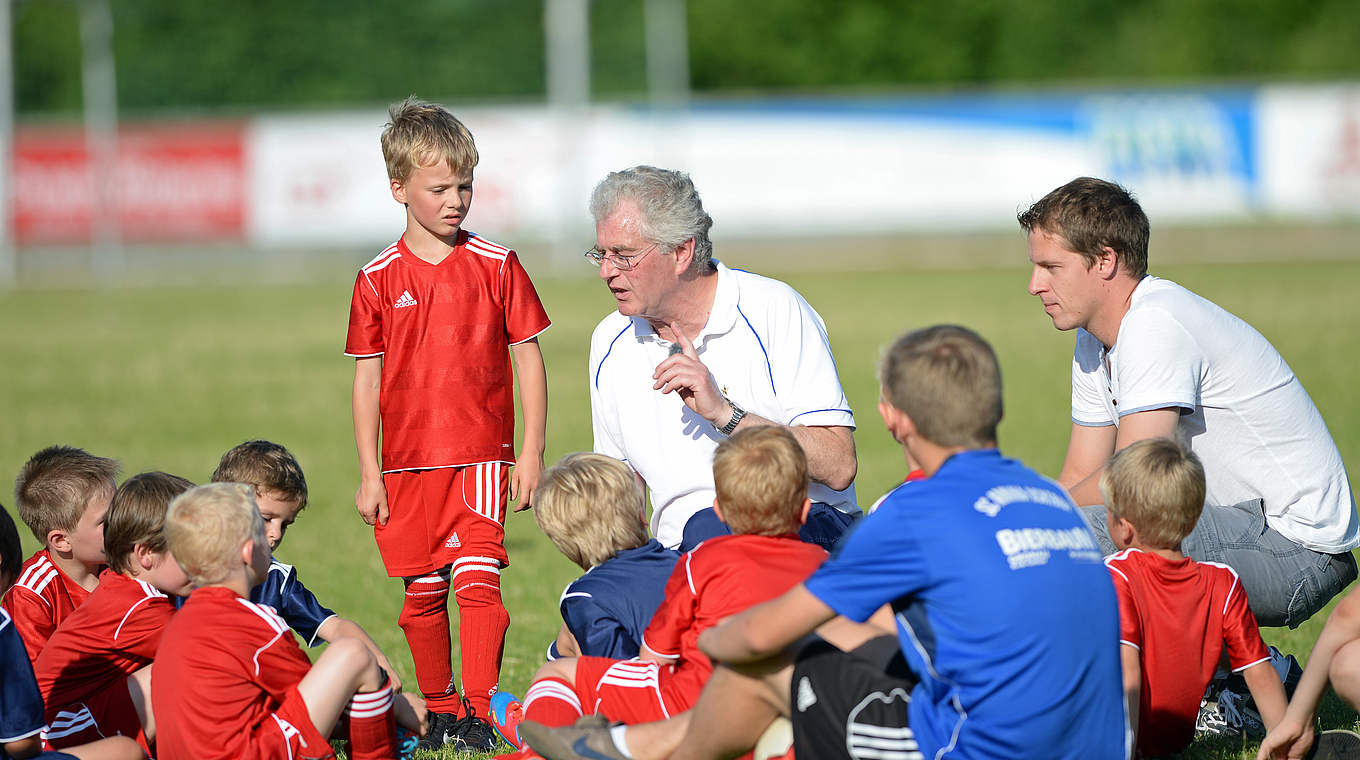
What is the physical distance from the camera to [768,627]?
3068 mm

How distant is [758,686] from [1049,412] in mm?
8315

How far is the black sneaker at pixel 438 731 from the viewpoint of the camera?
4.39 metres

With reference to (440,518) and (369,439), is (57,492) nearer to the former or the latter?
(369,439)

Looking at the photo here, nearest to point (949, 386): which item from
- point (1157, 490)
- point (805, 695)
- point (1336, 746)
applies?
point (805, 695)

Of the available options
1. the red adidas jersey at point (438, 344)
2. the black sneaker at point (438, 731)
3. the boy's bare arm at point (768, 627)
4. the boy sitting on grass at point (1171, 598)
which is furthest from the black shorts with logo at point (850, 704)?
the red adidas jersey at point (438, 344)

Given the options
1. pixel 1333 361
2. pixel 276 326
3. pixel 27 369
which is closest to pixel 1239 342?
pixel 1333 361

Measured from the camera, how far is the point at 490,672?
4.61 meters

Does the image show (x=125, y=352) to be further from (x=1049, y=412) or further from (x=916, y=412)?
(x=916, y=412)

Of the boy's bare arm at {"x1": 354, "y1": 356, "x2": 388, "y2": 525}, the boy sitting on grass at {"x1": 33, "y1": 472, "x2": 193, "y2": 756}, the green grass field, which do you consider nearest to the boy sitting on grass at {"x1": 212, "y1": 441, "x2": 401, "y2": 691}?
the boy's bare arm at {"x1": 354, "y1": 356, "x2": 388, "y2": 525}

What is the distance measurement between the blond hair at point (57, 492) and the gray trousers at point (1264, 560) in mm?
3042

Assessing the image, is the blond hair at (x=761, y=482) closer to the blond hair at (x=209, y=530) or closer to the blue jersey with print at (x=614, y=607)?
the blue jersey with print at (x=614, y=607)

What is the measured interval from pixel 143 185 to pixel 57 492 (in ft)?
86.8

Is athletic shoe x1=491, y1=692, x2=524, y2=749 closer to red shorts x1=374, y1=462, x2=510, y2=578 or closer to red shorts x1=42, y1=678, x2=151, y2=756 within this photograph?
red shorts x1=374, y1=462, x2=510, y2=578

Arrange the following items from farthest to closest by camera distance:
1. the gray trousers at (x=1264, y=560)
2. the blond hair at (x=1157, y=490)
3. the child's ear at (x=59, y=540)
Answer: the child's ear at (x=59, y=540)
the gray trousers at (x=1264, y=560)
the blond hair at (x=1157, y=490)
